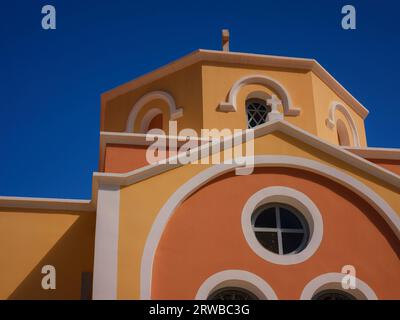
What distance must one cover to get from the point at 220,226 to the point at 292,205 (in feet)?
4.49

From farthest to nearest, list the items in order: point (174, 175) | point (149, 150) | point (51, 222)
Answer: point (149, 150) < point (51, 222) < point (174, 175)

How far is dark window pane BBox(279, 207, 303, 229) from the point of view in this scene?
35.8 ft

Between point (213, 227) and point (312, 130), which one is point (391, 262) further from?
point (312, 130)

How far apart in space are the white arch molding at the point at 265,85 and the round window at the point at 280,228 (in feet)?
12.4

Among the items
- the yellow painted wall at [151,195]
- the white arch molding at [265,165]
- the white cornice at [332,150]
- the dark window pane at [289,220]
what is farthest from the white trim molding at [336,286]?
the white cornice at [332,150]

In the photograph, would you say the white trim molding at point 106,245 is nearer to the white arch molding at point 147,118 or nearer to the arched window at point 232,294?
the arched window at point 232,294

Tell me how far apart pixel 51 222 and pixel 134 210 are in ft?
7.21

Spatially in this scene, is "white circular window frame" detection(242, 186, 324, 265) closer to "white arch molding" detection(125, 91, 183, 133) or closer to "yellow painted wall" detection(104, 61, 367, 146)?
"yellow painted wall" detection(104, 61, 367, 146)

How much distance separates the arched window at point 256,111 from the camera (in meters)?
14.5

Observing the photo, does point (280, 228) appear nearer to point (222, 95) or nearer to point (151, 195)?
point (151, 195)

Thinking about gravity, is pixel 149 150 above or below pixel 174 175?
above
